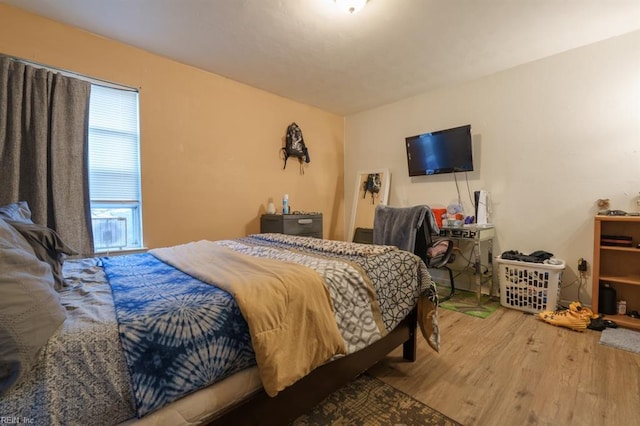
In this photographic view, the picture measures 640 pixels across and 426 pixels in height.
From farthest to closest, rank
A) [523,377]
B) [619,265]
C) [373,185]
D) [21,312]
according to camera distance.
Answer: [373,185], [619,265], [523,377], [21,312]

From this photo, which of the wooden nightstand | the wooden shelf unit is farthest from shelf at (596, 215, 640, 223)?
the wooden nightstand

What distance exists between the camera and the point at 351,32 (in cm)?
230

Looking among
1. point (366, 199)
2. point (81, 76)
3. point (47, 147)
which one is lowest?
point (366, 199)

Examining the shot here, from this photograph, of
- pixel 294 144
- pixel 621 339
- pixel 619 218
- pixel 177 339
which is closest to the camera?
pixel 177 339

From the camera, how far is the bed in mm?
735

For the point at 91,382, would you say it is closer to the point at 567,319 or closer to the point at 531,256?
the point at 567,319

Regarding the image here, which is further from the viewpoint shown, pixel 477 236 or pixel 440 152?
pixel 440 152

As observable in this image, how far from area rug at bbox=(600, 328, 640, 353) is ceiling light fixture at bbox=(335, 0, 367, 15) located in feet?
9.74

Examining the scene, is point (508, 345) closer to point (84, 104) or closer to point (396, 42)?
point (396, 42)

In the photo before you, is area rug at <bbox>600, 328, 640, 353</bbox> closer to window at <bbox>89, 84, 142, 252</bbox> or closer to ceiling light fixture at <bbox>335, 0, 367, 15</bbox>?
Answer: ceiling light fixture at <bbox>335, 0, 367, 15</bbox>

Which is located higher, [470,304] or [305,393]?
[305,393]

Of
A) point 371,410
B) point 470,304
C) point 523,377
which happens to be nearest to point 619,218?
point 470,304

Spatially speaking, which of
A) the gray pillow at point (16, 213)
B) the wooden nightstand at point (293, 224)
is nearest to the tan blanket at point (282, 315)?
the gray pillow at point (16, 213)

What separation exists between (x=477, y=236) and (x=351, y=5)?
2322mm
